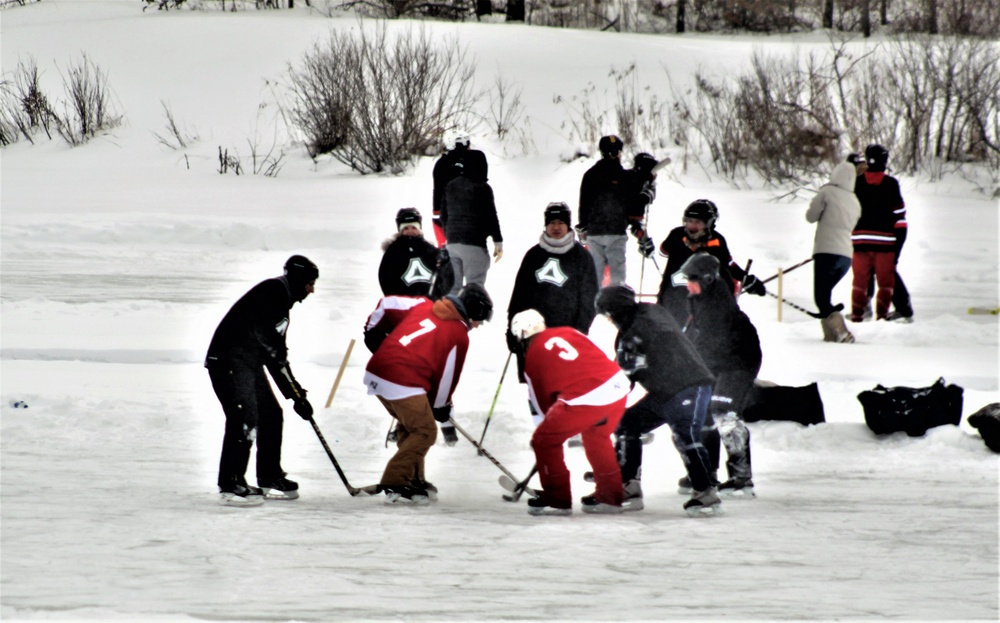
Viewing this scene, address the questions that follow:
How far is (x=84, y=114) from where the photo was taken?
80.8 feet

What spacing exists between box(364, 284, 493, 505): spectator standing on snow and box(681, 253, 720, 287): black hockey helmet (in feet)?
3.75

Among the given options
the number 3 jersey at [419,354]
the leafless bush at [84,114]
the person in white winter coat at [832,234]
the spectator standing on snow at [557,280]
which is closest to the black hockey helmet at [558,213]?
the spectator standing on snow at [557,280]

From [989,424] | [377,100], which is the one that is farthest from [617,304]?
[377,100]

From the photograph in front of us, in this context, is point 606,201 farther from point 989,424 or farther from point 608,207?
point 989,424

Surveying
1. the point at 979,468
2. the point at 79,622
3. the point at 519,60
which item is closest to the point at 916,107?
the point at 519,60

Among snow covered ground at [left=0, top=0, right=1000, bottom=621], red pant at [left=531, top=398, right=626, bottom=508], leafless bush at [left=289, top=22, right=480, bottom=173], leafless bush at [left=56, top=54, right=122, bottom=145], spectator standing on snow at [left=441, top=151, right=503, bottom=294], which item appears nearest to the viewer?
snow covered ground at [left=0, top=0, right=1000, bottom=621]

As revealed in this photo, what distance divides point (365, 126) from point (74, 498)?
15.5 meters

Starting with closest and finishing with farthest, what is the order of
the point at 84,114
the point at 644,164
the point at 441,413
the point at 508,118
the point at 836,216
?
the point at 441,413
the point at 644,164
the point at 836,216
the point at 508,118
the point at 84,114

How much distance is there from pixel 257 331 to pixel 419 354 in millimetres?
890

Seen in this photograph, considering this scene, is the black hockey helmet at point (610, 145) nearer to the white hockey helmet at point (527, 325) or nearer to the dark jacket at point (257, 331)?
the white hockey helmet at point (527, 325)

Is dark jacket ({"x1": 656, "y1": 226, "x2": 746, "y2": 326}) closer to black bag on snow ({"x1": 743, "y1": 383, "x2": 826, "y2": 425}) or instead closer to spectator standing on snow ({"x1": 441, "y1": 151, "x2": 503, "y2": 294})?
black bag on snow ({"x1": 743, "y1": 383, "x2": 826, "y2": 425})

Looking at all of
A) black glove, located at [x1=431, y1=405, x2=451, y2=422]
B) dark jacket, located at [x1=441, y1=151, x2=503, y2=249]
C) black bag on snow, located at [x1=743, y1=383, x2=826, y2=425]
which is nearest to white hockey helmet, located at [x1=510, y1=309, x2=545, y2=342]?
black glove, located at [x1=431, y1=405, x2=451, y2=422]

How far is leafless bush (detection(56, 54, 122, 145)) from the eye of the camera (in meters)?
24.5

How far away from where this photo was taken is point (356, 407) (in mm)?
8859
